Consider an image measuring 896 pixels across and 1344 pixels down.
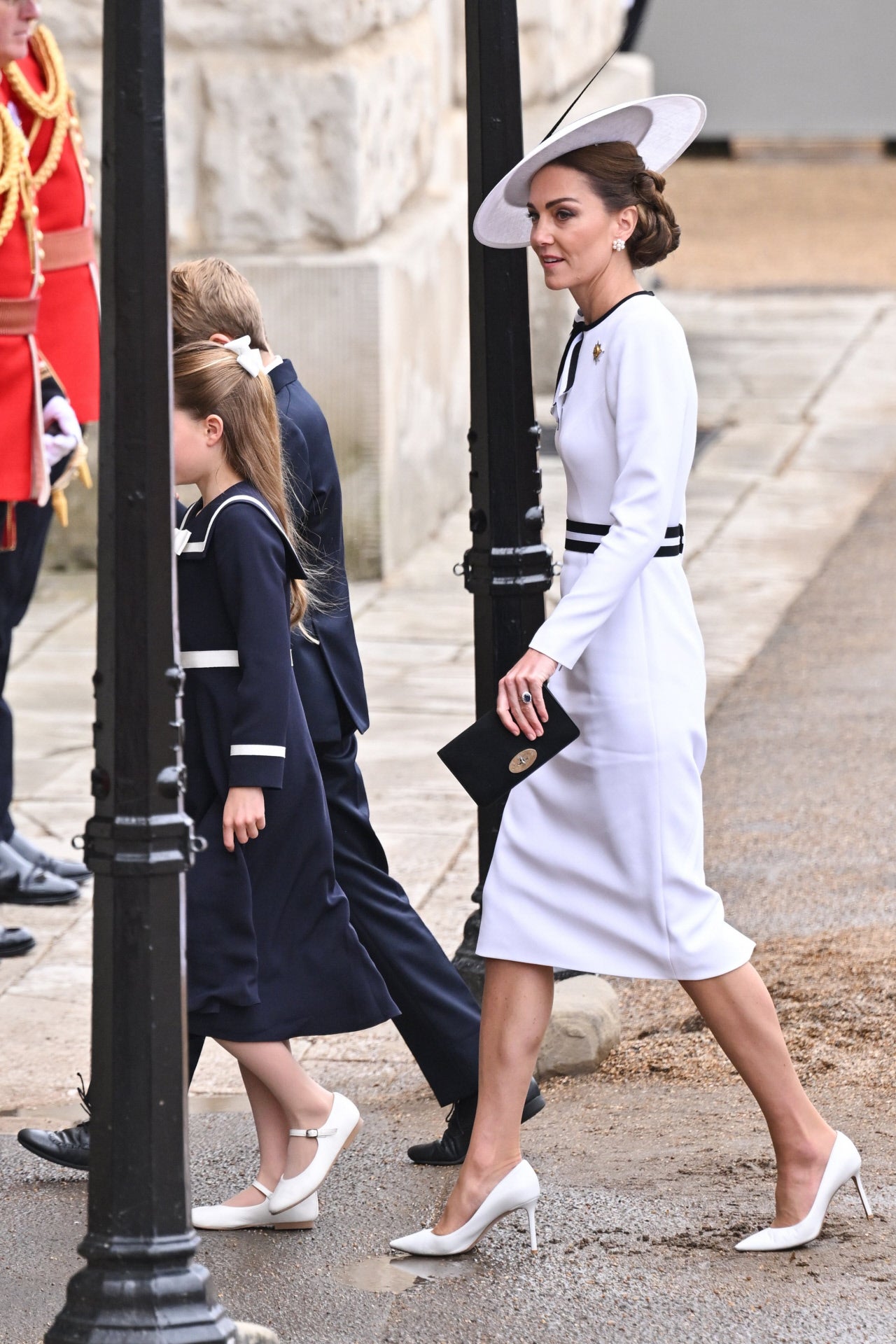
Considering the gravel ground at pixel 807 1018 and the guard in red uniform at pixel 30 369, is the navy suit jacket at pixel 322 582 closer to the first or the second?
the gravel ground at pixel 807 1018

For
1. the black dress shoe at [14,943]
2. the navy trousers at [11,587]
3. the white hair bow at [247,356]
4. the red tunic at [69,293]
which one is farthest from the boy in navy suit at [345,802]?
the red tunic at [69,293]

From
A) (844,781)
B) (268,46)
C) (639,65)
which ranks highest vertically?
(639,65)

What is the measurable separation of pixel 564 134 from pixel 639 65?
33.8ft

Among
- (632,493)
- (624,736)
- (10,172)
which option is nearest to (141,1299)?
(624,736)

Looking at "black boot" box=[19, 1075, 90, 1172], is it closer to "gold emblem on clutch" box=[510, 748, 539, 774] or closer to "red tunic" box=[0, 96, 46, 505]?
"gold emblem on clutch" box=[510, 748, 539, 774]

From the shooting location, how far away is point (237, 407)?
3.23 m

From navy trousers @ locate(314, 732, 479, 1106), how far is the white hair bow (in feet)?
2.05

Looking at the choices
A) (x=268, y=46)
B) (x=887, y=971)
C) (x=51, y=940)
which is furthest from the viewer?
(x=268, y=46)

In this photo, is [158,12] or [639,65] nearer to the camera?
[158,12]

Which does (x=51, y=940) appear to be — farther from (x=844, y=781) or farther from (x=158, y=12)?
(x=158, y=12)

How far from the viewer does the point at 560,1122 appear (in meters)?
3.83

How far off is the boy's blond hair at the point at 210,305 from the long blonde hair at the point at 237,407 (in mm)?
122

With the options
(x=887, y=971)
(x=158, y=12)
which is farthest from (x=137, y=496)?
(x=887, y=971)

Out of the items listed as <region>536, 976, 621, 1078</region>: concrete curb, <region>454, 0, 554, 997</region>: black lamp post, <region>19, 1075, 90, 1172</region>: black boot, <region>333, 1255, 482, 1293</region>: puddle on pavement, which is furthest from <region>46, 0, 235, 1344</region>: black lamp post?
<region>536, 976, 621, 1078</region>: concrete curb
